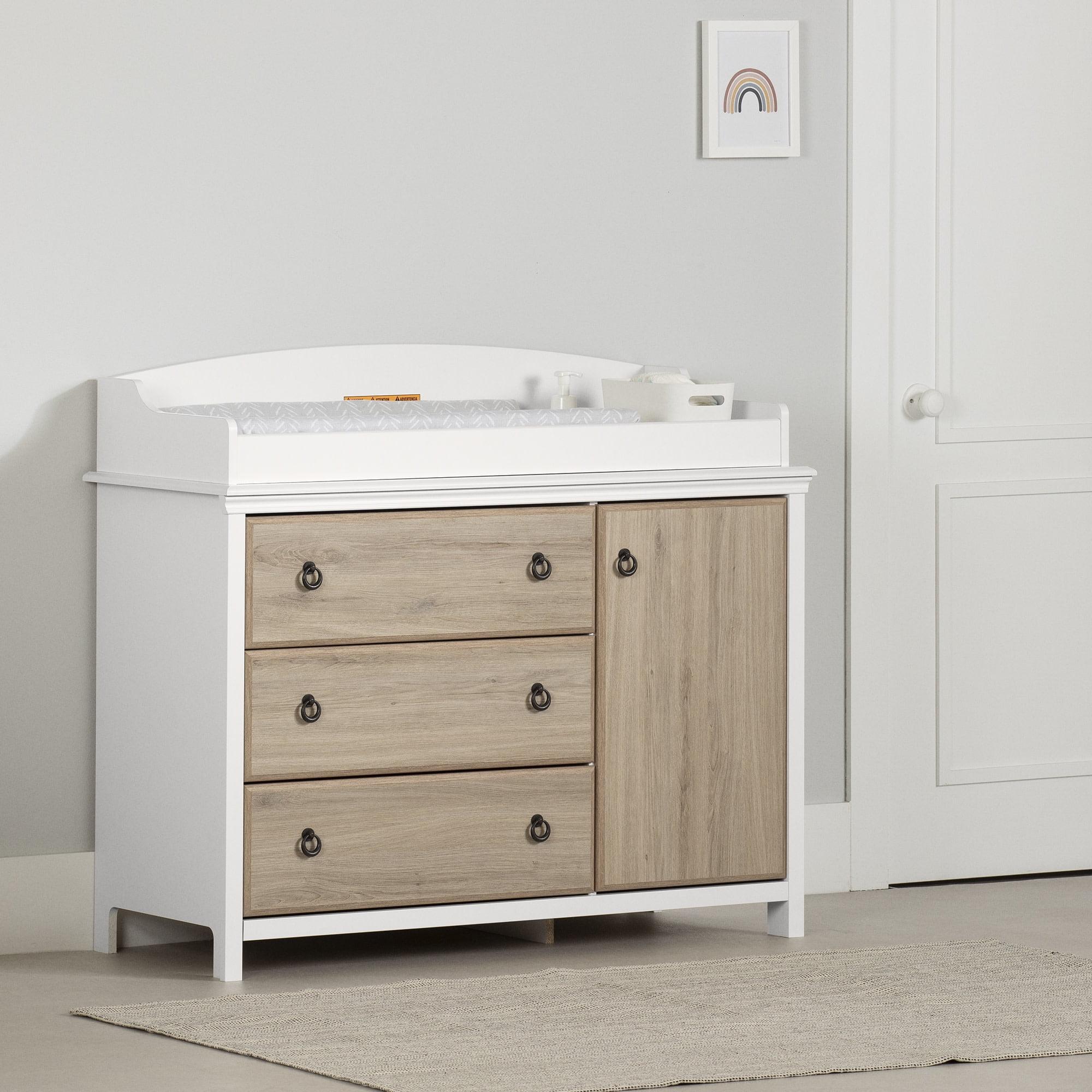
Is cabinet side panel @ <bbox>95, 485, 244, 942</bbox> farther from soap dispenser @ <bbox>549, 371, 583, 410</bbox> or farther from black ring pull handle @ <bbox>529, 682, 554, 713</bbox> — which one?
soap dispenser @ <bbox>549, 371, 583, 410</bbox>

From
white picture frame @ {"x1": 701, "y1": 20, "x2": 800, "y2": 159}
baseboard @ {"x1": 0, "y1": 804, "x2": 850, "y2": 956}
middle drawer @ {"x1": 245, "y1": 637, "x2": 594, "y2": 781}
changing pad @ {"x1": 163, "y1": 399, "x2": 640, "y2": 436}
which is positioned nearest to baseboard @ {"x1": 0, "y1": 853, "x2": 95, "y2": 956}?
baseboard @ {"x1": 0, "y1": 804, "x2": 850, "y2": 956}

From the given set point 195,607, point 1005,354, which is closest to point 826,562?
point 1005,354

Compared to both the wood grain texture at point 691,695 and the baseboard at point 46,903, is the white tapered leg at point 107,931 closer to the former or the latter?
the baseboard at point 46,903

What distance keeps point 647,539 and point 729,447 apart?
22 cm

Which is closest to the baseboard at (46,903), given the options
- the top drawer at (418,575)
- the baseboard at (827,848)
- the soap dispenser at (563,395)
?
the top drawer at (418,575)

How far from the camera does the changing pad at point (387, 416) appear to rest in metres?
2.92

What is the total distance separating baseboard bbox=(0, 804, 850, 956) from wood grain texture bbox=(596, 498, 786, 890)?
771 mm

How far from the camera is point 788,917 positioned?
3.22 m

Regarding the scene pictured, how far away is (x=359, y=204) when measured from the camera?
10.9 ft

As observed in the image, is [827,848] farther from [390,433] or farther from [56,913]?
[56,913]

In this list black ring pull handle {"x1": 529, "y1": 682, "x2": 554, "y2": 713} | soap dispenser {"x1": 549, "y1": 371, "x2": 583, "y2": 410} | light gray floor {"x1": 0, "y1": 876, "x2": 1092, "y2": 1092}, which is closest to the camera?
light gray floor {"x1": 0, "y1": 876, "x2": 1092, "y2": 1092}

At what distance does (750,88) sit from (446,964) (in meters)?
1.65

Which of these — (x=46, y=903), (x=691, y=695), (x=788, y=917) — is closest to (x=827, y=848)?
(x=788, y=917)

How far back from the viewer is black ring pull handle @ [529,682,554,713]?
9.91 ft
